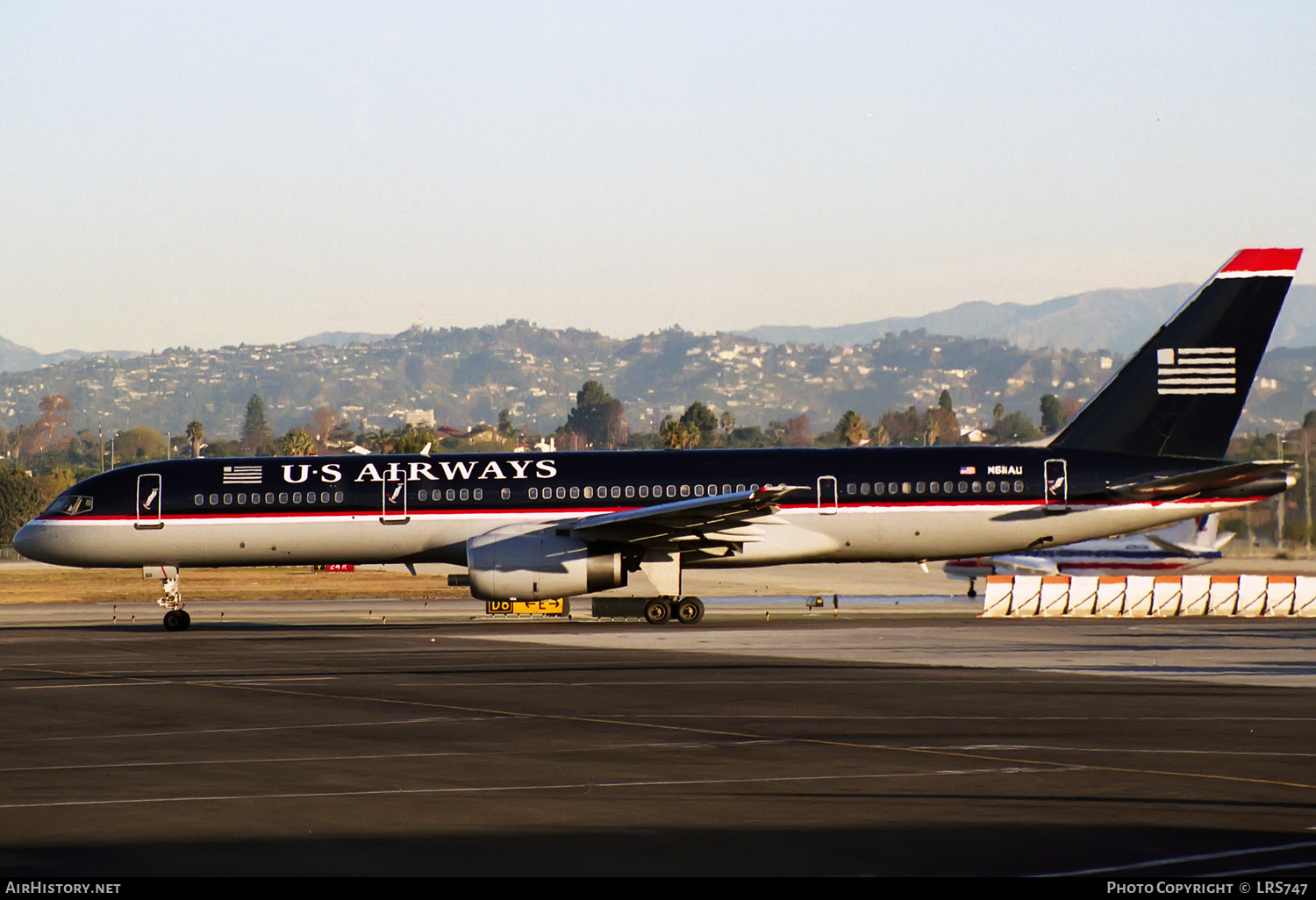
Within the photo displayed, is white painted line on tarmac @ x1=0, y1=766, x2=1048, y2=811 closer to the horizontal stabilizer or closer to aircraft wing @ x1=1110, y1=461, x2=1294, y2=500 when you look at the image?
aircraft wing @ x1=1110, y1=461, x2=1294, y2=500

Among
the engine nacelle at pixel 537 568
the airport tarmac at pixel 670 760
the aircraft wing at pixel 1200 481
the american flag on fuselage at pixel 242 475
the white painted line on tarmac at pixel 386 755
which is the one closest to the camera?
the airport tarmac at pixel 670 760

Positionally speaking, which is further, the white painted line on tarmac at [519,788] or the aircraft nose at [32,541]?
the aircraft nose at [32,541]

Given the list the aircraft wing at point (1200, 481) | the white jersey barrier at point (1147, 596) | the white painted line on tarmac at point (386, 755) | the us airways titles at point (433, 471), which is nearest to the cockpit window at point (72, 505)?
→ the us airways titles at point (433, 471)

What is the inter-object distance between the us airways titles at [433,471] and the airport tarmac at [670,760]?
8.39 metres

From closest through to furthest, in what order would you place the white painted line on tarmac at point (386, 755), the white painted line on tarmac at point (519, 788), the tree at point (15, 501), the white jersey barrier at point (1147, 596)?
1. the white painted line on tarmac at point (519, 788)
2. the white painted line on tarmac at point (386, 755)
3. the white jersey barrier at point (1147, 596)
4. the tree at point (15, 501)

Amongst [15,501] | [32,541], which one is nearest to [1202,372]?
[32,541]

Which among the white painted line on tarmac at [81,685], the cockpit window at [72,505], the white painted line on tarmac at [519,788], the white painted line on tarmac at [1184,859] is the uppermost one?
the cockpit window at [72,505]

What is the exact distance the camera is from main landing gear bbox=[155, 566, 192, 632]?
37.3 metres

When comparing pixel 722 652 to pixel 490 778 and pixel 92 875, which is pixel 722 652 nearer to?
pixel 490 778

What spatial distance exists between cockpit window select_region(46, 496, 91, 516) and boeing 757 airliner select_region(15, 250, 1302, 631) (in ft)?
0.15

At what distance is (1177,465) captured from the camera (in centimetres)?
3766

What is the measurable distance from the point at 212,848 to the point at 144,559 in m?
29.5

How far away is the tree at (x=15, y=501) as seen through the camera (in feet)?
437

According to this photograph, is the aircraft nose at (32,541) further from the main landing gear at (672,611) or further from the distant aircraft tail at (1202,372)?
the distant aircraft tail at (1202,372)
